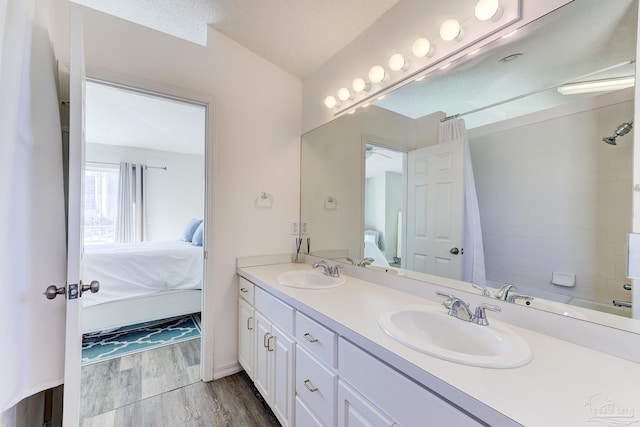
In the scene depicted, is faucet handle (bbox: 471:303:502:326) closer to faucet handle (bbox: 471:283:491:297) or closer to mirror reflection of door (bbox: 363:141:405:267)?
faucet handle (bbox: 471:283:491:297)

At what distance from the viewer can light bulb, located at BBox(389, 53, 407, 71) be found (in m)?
1.46

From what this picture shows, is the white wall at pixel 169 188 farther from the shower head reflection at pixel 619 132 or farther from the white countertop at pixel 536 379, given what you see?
the shower head reflection at pixel 619 132

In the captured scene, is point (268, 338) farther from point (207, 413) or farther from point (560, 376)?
point (560, 376)

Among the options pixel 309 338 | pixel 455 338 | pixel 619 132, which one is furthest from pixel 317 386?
pixel 619 132

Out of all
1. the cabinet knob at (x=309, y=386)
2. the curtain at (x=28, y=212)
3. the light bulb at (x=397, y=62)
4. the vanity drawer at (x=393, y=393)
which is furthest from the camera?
the light bulb at (x=397, y=62)

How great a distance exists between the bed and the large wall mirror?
195cm

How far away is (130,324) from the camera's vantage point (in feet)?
8.76

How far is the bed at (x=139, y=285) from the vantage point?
8.27ft

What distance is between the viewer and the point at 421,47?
1.33 metres

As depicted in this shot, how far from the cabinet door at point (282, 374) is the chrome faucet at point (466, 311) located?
2.44 feet

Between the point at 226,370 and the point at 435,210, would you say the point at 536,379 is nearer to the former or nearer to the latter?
the point at 435,210

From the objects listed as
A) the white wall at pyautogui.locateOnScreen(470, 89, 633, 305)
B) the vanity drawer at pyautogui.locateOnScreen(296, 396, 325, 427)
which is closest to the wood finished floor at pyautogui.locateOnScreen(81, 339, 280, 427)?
the vanity drawer at pyautogui.locateOnScreen(296, 396, 325, 427)

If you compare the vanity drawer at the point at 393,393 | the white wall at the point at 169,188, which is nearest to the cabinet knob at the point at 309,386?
the vanity drawer at the point at 393,393

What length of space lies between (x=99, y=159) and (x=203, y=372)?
4.23m
